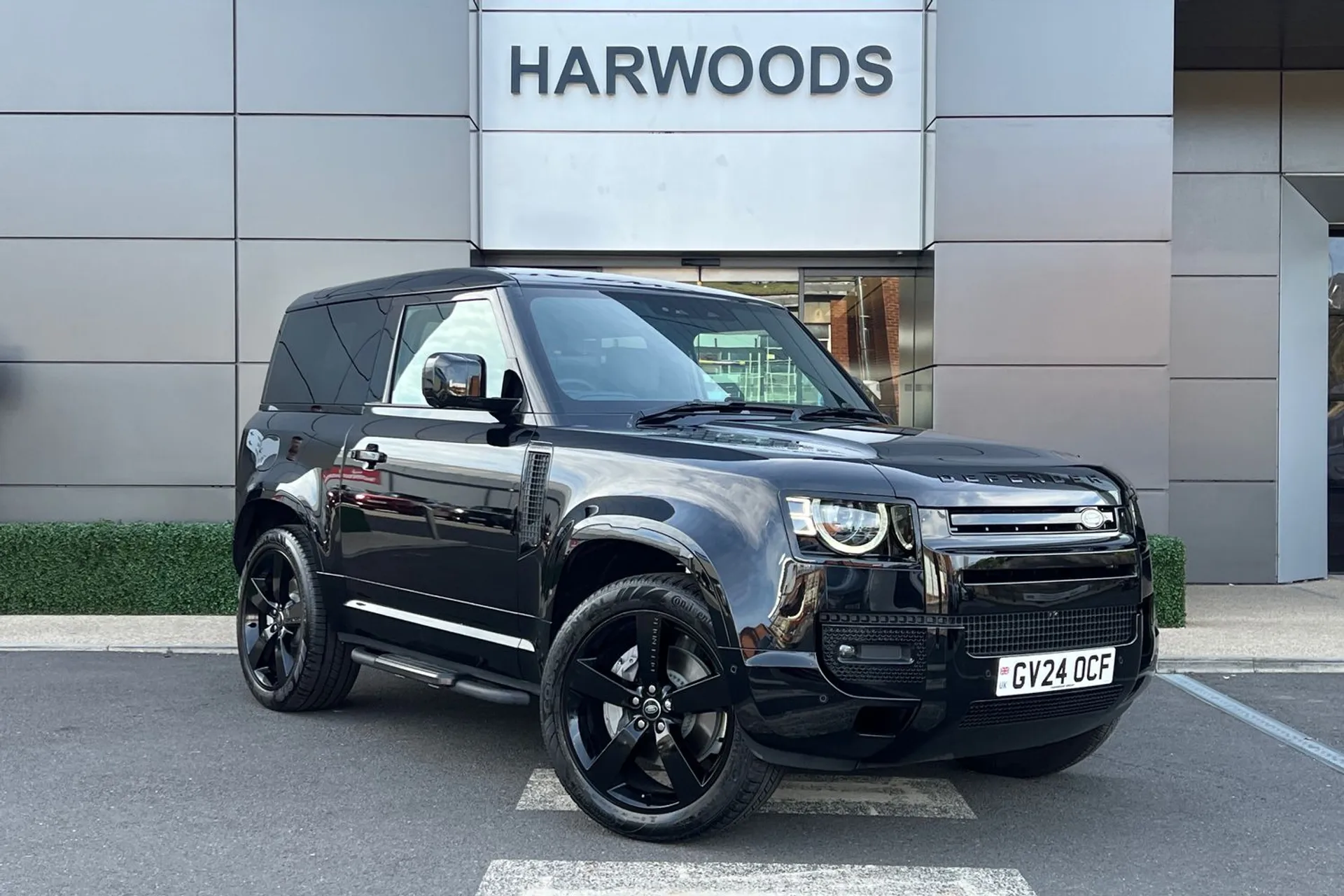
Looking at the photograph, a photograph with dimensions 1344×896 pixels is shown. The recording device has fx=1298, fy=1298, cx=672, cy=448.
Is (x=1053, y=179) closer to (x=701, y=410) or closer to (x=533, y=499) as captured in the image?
(x=701, y=410)

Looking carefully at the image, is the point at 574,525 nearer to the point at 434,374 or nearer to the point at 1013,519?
the point at 434,374

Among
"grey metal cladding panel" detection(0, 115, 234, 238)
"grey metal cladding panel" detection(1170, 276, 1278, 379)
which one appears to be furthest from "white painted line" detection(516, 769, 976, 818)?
"grey metal cladding panel" detection(1170, 276, 1278, 379)

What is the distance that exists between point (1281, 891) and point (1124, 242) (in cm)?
759

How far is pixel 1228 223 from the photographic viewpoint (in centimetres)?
1233

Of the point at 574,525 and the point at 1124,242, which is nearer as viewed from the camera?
the point at 574,525

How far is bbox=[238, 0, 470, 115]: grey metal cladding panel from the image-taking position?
10.8 meters

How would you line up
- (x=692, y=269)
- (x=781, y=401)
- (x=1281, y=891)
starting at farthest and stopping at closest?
(x=692, y=269) < (x=781, y=401) < (x=1281, y=891)

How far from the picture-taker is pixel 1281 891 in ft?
12.7

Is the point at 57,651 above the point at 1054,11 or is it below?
below

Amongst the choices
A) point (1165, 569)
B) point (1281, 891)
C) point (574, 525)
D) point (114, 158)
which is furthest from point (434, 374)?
point (114, 158)

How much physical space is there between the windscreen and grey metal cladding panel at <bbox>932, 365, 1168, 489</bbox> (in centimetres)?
513

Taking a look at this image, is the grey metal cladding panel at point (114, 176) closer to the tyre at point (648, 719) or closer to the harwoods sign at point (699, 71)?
the harwoods sign at point (699, 71)

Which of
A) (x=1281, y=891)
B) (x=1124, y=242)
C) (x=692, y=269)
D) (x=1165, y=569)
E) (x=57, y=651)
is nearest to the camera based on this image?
(x=1281, y=891)

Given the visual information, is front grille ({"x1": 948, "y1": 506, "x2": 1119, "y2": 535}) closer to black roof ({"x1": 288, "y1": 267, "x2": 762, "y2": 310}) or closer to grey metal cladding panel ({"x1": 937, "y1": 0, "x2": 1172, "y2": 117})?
black roof ({"x1": 288, "y1": 267, "x2": 762, "y2": 310})
